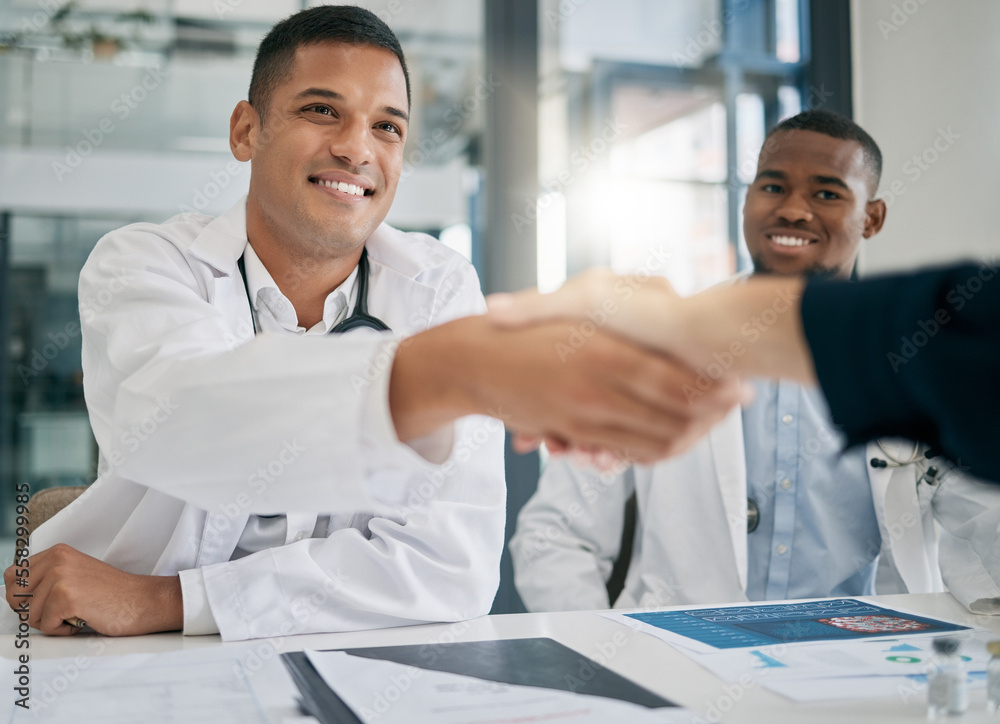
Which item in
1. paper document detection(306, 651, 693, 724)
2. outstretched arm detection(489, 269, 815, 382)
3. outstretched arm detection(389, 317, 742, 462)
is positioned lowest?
paper document detection(306, 651, 693, 724)

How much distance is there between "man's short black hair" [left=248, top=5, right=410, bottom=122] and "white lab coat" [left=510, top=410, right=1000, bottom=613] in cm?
92

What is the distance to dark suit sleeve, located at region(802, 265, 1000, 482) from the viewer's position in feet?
2.05

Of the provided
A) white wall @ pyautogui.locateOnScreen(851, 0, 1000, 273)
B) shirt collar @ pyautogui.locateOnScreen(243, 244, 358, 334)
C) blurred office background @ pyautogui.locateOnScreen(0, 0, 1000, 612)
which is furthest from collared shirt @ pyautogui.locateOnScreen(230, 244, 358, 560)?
white wall @ pyautogui.locateOnScreen(851, 0, 1000, 273)

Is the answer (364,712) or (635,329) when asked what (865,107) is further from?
(364,712)

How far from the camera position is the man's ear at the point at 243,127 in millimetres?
1707

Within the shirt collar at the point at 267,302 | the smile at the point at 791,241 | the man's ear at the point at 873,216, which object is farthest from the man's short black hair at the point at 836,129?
the shirt collar at the point at 267,302

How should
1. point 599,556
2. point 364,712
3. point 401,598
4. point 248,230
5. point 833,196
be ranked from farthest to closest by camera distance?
1. point 833,196
2. point 599,556
3. point 248,230
4. point 401,598
5. point 364,712

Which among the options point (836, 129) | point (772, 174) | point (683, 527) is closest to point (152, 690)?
point (683, 527)

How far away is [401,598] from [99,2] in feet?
8.09

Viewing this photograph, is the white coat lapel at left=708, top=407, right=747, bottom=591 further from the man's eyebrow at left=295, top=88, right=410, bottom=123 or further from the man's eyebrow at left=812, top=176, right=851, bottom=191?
the man's eyebrow at left=295, top=88, right=410, bottom=123

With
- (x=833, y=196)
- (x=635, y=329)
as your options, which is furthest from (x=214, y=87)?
(x=635, y=329)

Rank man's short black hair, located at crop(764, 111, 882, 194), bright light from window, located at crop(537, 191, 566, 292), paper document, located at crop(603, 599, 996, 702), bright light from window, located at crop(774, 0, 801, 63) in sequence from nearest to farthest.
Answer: paper document, located at crop(603, 599, 996, 702) → man's short black hair, located at crop(764, 111, 882, 194) → bright light from window, located at crop(537, 191, 566, 292) → bright light from window, located at crop(774, 0, 801, 63)

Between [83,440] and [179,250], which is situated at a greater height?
[179,250]

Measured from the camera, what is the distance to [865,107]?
128 inches
